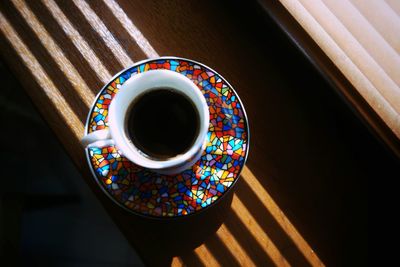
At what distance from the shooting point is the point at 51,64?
29.8 inches

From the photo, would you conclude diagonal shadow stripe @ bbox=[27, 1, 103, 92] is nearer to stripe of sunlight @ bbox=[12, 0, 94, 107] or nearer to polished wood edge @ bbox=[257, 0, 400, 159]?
stripe of sunlight @ bbox=[12, 0, 94, 107]

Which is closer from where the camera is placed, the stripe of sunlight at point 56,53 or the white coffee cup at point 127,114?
the white coffee cup at point 127,114

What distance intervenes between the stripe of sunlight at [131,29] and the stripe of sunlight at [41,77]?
0.60 ft

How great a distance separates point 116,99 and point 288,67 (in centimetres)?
35

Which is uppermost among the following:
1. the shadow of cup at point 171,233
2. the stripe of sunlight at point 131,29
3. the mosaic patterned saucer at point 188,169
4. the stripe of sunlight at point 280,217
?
the stripe of sunlight at point 131,29

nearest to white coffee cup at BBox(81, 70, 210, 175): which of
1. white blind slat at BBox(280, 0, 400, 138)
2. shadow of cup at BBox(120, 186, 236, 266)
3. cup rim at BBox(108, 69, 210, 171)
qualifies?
cup rim at BBox(108, 69, 210, 171)

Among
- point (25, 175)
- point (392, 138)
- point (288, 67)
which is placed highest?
point (25, 175)

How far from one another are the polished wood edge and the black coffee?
0.76 ft

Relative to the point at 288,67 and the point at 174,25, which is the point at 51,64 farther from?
the point at 288,67

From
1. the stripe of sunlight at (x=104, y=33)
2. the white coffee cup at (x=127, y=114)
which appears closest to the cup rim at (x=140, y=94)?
the white coffee cup at (x=127, y=114)

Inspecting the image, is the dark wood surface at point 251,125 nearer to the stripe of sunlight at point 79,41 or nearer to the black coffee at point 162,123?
the stripe of sunlight at point 79,41

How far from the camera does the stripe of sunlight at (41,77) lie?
74 centimetres

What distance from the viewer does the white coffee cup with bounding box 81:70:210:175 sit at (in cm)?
57

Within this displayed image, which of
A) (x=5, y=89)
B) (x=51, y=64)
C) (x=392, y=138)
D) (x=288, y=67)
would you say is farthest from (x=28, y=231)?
(x=392, y=138)
